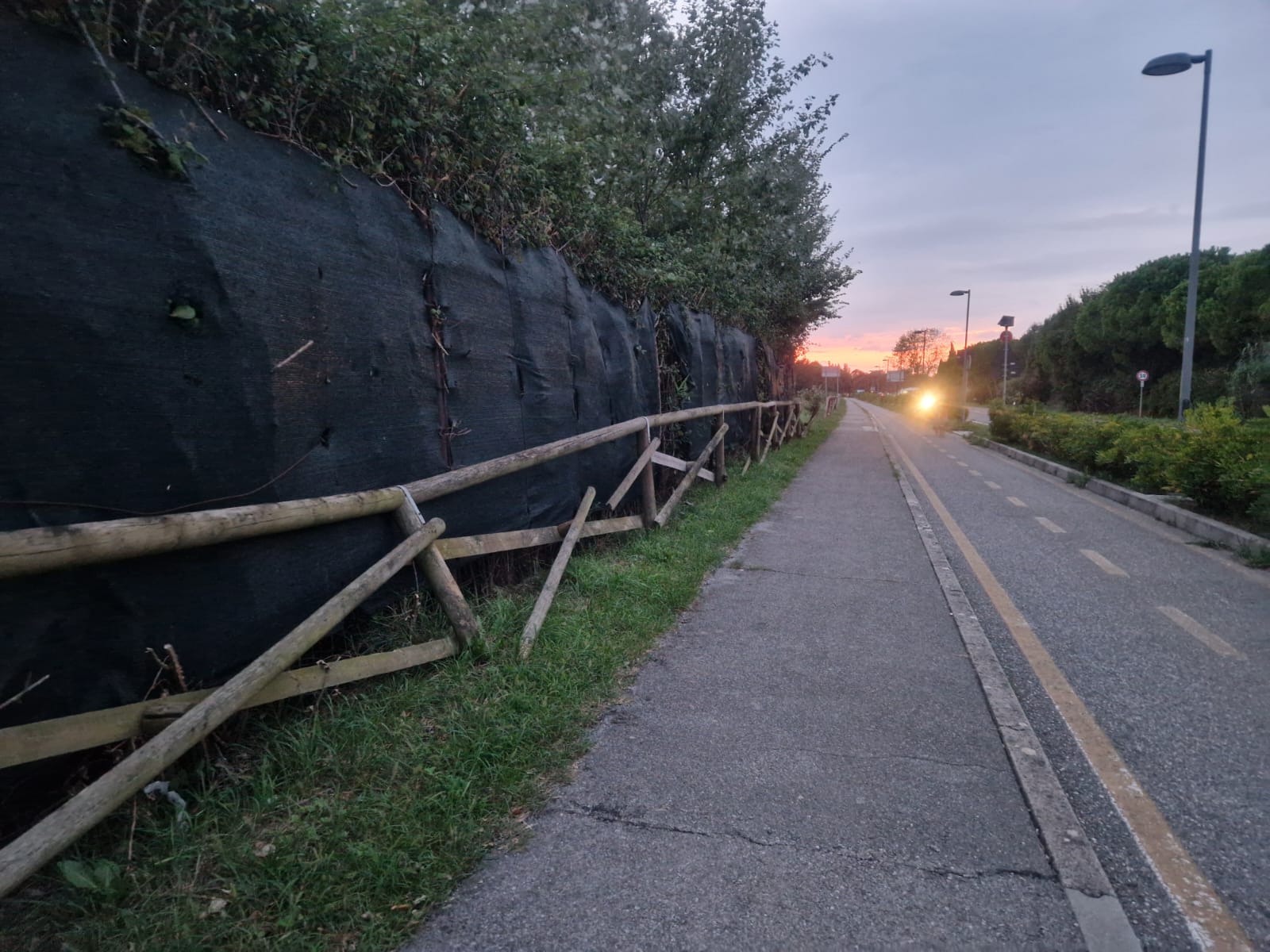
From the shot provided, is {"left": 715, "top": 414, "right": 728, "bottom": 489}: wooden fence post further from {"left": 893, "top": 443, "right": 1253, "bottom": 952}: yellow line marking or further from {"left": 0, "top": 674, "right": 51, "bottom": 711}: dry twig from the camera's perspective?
{"left": 0, "top": 674, "right": 51, "bottom": 711}: dry twig

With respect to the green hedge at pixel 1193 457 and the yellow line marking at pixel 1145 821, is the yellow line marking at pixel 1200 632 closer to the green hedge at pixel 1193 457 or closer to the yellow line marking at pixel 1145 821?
the yellow line marking at pixel 1145 821

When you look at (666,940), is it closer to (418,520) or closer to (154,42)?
(418,520)

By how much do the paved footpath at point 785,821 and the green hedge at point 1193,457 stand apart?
5.22 metres

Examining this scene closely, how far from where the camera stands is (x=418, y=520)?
3.36 meters

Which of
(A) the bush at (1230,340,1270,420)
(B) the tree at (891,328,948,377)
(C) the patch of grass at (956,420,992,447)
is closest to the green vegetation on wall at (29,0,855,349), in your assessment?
(C) the patch of grass at (956,420,992,447)

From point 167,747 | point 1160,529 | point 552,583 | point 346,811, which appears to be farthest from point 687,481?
point 167,747

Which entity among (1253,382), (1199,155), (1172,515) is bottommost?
(1172,515)

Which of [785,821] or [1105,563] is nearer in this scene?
[785,821]

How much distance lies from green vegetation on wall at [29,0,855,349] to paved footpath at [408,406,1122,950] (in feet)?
9.52

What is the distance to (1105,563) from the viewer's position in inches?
249

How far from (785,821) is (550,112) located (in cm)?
634

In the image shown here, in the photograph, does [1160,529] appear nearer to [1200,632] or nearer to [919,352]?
[1200,632]

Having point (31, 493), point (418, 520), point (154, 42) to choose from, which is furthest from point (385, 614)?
point (154, 42)

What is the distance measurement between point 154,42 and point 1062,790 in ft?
14.0
